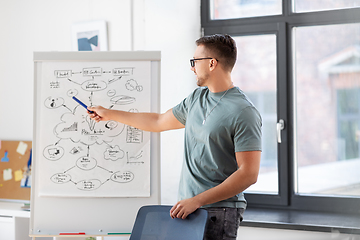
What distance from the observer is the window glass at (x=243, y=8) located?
8.62ft

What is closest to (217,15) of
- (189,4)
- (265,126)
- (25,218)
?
(189,4)

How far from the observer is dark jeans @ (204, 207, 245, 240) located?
156cm

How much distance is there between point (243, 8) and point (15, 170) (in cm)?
219

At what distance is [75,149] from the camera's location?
1.94m

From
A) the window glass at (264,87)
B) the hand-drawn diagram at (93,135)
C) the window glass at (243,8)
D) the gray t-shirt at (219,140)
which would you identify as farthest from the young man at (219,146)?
the window glass at (243,8)

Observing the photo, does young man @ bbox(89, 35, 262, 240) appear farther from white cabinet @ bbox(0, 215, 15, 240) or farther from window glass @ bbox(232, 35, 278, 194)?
white cabinet @ bbox(0, 215, 15, 240)

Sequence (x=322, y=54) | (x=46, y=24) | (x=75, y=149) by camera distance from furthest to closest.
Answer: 1. (x=46, y=24)
2. (x=322, y=54)
3. (x=75, y=149)

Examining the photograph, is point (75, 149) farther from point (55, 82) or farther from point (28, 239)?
point (28, 239)

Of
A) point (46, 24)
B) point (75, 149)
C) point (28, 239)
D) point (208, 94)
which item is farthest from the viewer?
point (46, 24)

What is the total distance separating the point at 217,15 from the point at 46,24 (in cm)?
138

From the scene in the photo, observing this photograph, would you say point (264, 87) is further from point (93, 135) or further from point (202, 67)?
point (93, 135)

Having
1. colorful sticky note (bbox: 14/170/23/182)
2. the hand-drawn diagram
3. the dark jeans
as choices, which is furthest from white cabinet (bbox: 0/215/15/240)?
the dark jeans

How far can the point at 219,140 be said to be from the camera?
1.56 m

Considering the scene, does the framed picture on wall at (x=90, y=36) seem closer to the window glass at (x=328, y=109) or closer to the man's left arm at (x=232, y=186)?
the window glass at (x=328, y=109)
